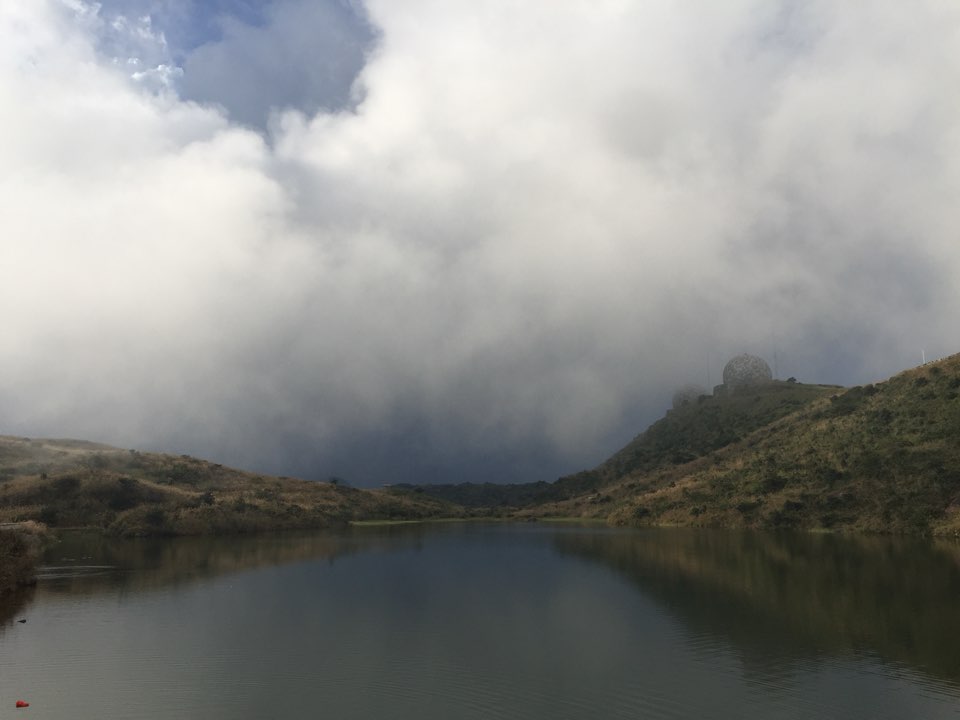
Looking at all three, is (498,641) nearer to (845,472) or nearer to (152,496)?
(845,472)

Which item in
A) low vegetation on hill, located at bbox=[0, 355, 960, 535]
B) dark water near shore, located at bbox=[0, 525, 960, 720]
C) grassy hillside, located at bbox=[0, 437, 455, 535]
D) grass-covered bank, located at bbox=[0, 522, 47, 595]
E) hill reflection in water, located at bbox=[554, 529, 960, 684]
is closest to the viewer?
dark water near shore, located at bbox=[0, 525, 960, 720]

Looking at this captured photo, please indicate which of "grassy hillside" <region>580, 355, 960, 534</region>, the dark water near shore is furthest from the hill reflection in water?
"grassy hillside" <region>580, 355, 960, 534</region>

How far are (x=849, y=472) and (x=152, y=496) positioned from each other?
121 meters

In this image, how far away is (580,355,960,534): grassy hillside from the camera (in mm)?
82250

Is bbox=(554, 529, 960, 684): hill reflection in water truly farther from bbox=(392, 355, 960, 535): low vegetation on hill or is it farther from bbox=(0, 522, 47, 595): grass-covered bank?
bbox=(0, 522, 47, 595): grass-covered bank

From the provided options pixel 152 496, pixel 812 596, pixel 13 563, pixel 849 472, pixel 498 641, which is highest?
pixel 849 472

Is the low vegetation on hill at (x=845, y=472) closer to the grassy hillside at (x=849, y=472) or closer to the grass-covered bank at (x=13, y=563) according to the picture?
the grassy hillside at (x=849, y=472)

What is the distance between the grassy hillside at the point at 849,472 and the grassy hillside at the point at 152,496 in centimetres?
7376

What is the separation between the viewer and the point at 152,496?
412 feet

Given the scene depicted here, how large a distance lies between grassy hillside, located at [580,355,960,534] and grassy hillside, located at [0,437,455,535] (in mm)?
73759

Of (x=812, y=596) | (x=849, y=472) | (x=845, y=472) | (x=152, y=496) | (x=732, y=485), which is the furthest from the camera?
(x=152, y=496)

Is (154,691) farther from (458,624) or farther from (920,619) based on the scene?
(920,619)

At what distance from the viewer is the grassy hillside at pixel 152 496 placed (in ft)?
370

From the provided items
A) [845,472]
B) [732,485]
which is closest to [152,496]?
[732,485]
